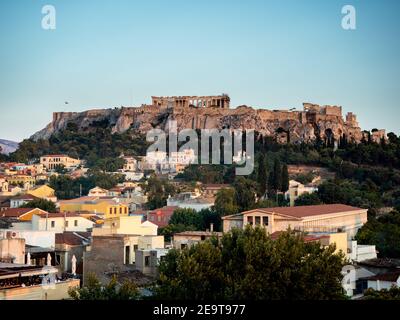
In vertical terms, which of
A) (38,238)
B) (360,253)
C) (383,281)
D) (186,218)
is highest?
(38,238)

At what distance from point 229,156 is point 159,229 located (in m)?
21.4

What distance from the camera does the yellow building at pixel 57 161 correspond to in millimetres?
45247

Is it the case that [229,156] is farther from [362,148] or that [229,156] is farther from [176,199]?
[176,199]

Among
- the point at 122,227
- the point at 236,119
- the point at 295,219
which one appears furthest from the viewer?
the point at 236,119

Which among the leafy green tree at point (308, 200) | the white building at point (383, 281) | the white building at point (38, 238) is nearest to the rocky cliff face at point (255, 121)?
the leafy green tree at point (308, 200)

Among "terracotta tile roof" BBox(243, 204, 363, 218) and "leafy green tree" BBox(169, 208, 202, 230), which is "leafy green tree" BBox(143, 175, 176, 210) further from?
"terracotta tile roof" BBox(243, 204, 363, 218)

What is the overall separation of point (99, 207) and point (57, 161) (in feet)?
63.8

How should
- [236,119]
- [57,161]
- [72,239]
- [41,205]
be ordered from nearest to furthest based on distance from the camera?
[72,239] < [41,205] < [57,161] < [236,119]

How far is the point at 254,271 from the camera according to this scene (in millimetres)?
9031

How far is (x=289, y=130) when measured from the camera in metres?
54.5

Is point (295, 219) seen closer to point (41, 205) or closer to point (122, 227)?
point (122, 227)

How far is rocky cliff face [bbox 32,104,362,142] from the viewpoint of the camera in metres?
53.4

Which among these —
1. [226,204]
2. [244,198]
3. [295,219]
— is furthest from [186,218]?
[295,219]

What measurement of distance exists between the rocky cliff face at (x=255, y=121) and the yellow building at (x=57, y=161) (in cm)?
868
